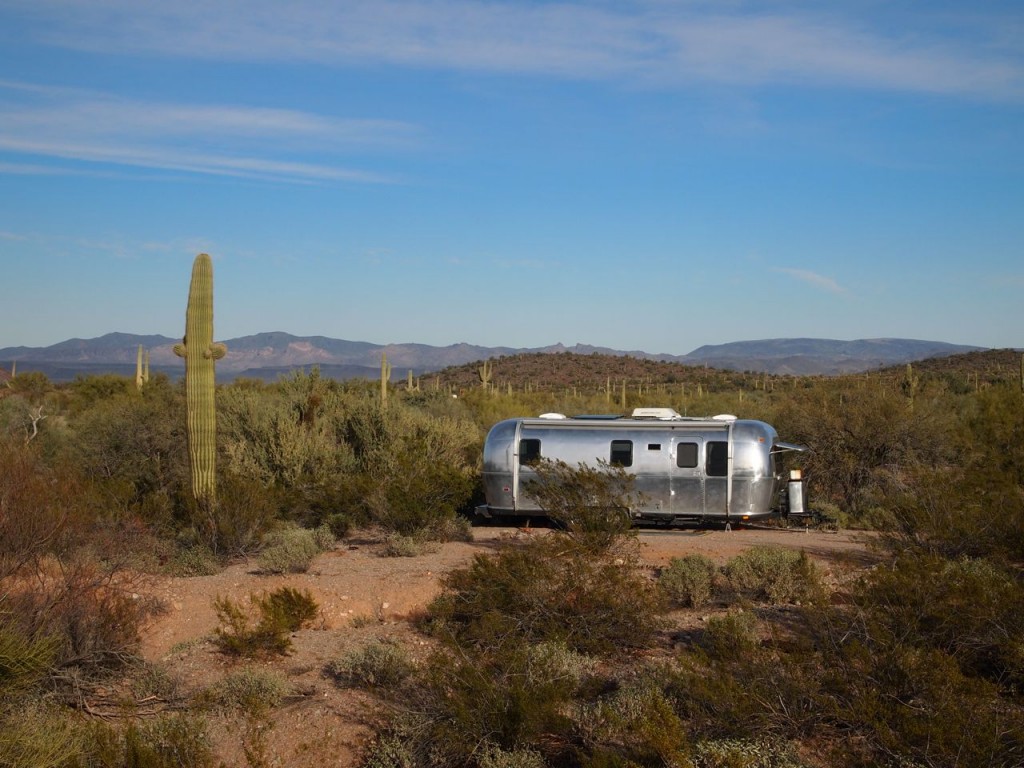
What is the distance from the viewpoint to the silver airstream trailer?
1598 centimetres

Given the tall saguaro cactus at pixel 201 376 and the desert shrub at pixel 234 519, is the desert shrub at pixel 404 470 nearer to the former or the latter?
the desert shrub at pixel 234 519

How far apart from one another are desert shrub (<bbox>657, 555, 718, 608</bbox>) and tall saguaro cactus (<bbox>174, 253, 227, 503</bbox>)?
669cm

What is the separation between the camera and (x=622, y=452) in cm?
1627

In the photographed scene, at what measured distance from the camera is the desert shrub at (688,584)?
32.6 feet

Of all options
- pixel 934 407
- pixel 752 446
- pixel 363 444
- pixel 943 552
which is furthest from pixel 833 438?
pixel 943 552

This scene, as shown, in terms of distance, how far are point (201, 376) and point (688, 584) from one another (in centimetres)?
830

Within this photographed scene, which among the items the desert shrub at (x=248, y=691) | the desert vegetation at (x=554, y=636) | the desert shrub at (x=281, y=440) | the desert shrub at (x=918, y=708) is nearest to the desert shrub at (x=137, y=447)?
the desert shrub at (x=281, y=440)

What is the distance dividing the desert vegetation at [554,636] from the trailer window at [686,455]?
11.9 ft

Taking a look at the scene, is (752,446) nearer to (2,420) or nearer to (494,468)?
(494,468)

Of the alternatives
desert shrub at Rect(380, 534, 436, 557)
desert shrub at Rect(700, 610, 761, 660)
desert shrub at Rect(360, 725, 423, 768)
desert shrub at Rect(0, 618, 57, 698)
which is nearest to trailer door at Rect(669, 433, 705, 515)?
desert shrub at Rect(380, 534, 436, 557)

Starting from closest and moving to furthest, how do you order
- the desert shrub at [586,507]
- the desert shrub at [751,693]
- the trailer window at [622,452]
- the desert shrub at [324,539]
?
the desert shrub at [751,693] → the desert shrub at [586,507] → the desert shrub at [324,539] → the trailer window at [622,452]

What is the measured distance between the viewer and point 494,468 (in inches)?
656

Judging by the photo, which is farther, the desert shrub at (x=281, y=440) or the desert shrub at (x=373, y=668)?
A: the desert shrub at (x=281, y=440)

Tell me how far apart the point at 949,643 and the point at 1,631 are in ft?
20.6
